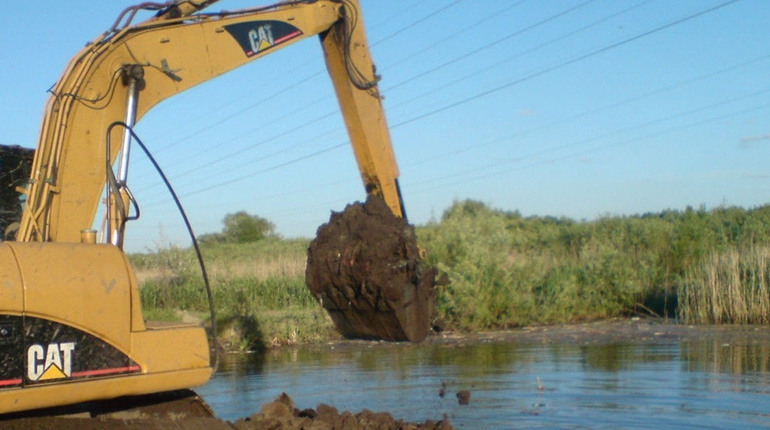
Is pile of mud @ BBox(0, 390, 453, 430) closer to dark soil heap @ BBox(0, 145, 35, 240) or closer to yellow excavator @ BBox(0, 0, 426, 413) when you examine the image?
yellow excavator @ BBox(0, 0, 426, 413)

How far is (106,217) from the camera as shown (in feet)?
21.6

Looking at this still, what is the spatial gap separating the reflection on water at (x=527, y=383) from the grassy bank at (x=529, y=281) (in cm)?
262

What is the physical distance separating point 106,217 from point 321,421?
106 inches

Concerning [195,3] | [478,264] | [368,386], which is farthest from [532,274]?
[195,3]

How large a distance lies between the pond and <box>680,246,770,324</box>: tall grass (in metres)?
2.21

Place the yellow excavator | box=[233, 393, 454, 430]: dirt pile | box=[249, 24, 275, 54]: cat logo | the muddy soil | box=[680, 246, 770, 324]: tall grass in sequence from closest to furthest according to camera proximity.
Result: 1. the yellow excavator
2. the muddy soil
3. box=[233, 393, 454, 430]: dirt pile
4. box=[249, 24, 275, 54]: cat logo
5. box=[680, 246, 770, 324]: tall grass

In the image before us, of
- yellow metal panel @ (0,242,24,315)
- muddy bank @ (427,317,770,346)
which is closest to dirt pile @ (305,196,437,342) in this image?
yellow metal panel @ (0,242,24,315)

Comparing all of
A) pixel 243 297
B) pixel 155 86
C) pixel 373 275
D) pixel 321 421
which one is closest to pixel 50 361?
pixel 155 86

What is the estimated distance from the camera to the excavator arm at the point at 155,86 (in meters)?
6.73

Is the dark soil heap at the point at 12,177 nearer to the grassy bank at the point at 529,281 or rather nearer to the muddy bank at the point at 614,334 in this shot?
the grassy bank at the point at 529,281

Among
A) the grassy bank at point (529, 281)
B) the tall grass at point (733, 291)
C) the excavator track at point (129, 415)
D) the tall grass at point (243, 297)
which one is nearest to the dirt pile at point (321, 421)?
the excavator track at point (129, 415)

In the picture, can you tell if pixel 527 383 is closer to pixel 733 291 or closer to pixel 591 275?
pixel 733 291

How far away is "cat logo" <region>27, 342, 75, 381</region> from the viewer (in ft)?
18.0

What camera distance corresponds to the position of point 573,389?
37.9 feet
